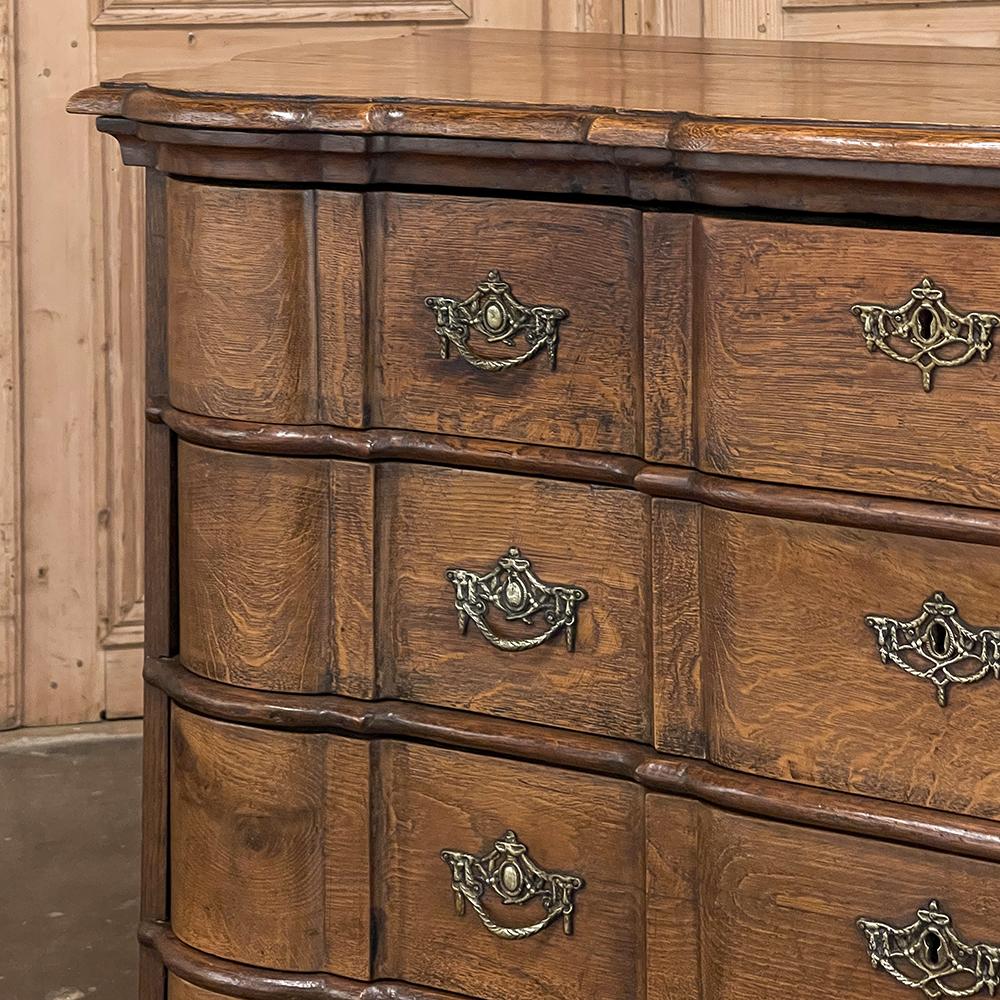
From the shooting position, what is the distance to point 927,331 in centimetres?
114

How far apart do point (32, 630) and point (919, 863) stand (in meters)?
1.85

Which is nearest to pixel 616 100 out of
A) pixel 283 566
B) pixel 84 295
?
pixel 283 566

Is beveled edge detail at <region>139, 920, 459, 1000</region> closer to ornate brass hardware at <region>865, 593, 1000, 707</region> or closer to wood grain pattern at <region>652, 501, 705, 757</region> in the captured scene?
wood grain pattern at <region>652, 501, 705, 757</region>

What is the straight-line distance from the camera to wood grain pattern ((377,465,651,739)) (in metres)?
1.30

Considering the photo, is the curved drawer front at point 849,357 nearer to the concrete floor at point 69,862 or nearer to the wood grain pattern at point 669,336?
the wood grain pattern at point 669,336

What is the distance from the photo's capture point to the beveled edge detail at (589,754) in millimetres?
1209

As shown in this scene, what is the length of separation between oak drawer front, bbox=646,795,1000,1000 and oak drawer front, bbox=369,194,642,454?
0.30 m

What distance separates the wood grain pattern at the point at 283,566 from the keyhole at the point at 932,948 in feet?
1.54

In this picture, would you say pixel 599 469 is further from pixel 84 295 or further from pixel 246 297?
pixel 84 295

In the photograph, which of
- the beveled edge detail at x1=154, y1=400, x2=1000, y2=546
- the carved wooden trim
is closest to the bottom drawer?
the beveled edge detail at x1=154, y1=400, x2=1000, y2=546

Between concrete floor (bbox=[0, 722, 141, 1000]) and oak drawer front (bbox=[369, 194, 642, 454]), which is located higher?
oak drawer front (bbox=[369, 194, 642, 454])

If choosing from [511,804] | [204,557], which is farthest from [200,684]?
[511,804]

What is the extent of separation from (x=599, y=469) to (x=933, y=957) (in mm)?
425

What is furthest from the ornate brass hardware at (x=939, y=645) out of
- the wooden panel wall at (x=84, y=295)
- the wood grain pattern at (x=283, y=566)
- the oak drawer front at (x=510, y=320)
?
the wooden panel wall at (x=84, y=295)
